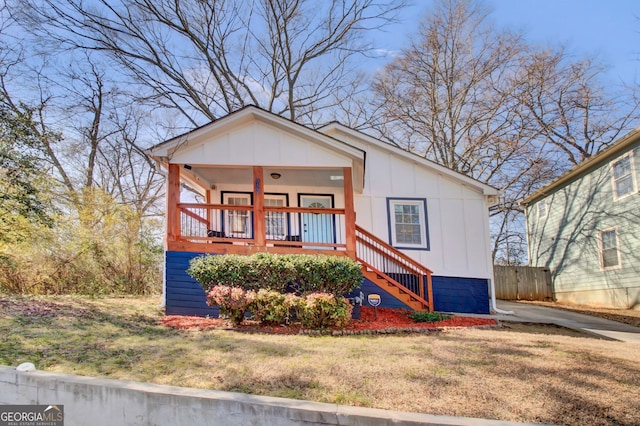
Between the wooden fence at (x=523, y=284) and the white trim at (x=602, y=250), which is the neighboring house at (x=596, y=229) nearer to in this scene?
the white trim at (x=602, y=250)

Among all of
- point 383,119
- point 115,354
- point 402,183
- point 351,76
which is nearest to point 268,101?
point 351,76

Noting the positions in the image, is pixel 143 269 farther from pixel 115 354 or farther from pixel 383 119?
pixel 383 119

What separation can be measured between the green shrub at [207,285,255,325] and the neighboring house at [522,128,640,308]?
12.8 m

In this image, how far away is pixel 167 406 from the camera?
11.5ft

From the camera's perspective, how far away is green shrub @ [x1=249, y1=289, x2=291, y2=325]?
7.12 meters

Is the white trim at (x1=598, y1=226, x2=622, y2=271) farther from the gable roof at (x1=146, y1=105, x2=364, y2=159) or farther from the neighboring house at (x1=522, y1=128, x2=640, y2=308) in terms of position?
the gable roof at (x1=146, y1=105, x2=364, y2=159)

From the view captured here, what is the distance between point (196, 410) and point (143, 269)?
9.75 m

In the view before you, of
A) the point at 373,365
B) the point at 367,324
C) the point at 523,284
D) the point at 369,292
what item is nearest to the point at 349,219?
the point at 369,292

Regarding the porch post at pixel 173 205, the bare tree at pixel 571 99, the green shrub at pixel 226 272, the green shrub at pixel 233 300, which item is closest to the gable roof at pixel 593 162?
the bare tree at pixel 571 99

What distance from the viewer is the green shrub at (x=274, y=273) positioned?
761 cm

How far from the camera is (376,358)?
5066mm

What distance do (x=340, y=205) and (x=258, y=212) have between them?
3.68 meters

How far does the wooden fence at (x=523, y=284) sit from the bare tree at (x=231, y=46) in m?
12.0

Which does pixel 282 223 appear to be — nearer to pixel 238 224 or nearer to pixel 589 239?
pixel 238 224
